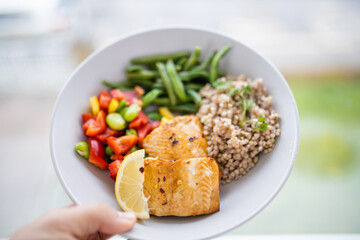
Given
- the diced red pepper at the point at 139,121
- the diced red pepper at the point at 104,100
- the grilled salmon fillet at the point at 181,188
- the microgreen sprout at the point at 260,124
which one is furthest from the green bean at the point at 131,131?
the microgreen sprout at the point at 260,124

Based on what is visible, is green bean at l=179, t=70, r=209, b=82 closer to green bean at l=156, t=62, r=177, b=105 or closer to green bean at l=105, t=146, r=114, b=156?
green bean at l=156, t=62, r=177, b=105

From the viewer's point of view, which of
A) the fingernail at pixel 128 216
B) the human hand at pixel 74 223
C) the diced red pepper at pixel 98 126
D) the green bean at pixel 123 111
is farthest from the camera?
the green bean at pixel 123 111

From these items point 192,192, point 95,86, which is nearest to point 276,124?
point 192,192

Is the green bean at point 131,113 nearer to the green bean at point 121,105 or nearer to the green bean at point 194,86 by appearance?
the green bean at point 121,105

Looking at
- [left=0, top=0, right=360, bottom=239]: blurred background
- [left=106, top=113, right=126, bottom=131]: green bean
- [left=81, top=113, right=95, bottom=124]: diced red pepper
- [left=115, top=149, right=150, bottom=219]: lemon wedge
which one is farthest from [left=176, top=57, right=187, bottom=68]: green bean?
A: [left=0, top=0, right=360, bottom=239]: blurred background

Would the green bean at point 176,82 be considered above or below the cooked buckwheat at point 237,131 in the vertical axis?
above

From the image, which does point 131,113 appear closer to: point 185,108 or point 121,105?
point 121,105
